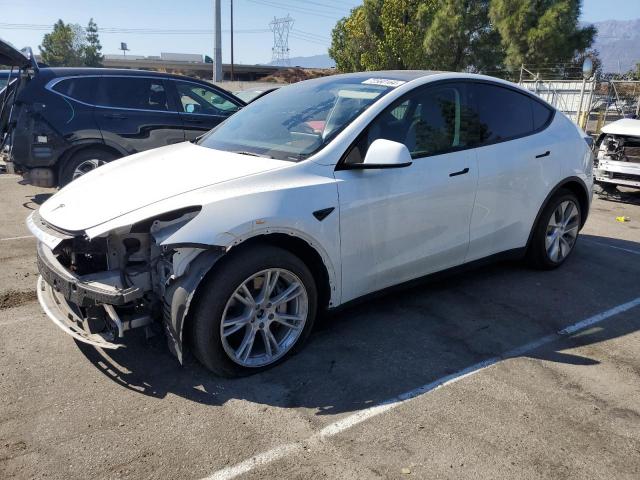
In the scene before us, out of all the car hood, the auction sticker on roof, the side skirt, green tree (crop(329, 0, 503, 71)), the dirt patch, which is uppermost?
green tree (crop(329, 0, 503, 71))

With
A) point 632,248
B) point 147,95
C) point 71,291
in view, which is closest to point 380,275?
point 71,291

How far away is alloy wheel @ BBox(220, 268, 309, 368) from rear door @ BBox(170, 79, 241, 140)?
17.1 ft

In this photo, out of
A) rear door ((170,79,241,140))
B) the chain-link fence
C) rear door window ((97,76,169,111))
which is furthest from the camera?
the chain-link fence

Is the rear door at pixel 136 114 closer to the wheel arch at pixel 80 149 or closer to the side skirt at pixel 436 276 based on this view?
the wheel arch at pixel 80 149

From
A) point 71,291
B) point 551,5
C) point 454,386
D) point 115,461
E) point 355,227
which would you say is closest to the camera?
point 115,461

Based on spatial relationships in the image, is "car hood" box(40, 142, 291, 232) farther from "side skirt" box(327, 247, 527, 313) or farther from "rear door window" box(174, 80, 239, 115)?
"rear door window" box(174, 80, 239, 115)

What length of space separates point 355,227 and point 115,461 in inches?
72.6

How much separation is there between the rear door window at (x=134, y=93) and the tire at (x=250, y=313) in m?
5.47

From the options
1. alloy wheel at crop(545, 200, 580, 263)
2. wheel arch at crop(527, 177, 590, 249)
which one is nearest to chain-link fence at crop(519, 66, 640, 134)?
wheel arch at crop(527, 177, 590, 249)

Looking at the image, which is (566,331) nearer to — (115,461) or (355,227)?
(355,227)

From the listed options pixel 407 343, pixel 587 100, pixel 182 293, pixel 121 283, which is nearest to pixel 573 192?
Answer: pixel 407 343

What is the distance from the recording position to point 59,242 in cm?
295

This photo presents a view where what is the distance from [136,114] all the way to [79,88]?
80 centimetres

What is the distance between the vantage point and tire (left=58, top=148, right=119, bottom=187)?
721 cm
